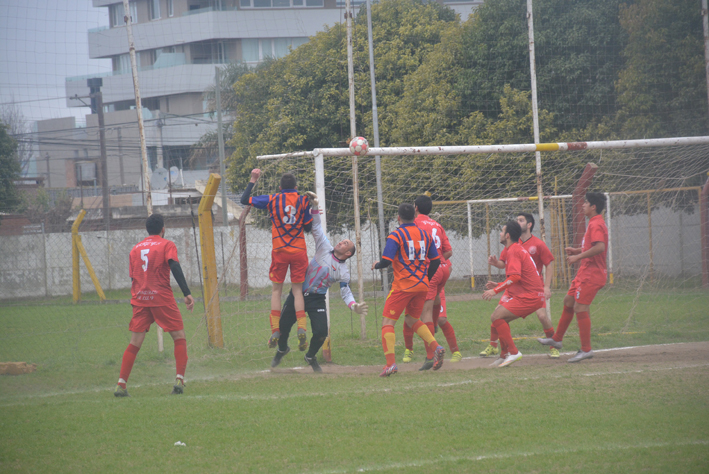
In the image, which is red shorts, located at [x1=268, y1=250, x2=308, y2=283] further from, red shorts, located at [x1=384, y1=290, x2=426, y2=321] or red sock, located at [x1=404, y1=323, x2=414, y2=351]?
red sock, located at [x1=404, y1=323, x2=414, y2=351]

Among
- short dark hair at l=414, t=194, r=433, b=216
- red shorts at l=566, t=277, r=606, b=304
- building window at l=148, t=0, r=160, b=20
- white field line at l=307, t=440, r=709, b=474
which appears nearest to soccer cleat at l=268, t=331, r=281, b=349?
short dark hair at l=414, t=194, r=433, b=216

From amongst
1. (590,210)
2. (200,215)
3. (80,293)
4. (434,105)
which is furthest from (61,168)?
(590,210)

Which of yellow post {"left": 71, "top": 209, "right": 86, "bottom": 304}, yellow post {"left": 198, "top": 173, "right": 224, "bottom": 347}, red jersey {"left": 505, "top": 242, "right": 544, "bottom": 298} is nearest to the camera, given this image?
red jersey {"left": 505, "top": 242, "right": 544, "bottom": 298}

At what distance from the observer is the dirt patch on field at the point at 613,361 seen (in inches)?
296

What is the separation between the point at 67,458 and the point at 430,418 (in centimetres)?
296

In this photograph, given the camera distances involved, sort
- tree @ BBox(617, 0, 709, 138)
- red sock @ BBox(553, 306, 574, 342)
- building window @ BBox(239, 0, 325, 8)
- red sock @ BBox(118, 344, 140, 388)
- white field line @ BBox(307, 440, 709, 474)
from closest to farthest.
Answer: white field line @ BBox(307, 440, 709, 474) → red sock @ BBox(118, 344, 140, 388) → red sock @ BBox(553, 306, 574, 342) → tree @ BBox(617, 0, 709, 138) → building window @ BBox(239, 0, 325, 8)

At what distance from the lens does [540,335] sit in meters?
10.4

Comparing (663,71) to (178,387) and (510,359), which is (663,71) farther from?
(178,387)

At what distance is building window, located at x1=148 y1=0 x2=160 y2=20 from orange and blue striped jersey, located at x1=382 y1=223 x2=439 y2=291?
44.4 meters

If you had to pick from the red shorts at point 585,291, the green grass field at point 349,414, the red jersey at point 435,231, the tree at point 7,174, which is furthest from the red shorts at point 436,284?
the tree at point 7,174

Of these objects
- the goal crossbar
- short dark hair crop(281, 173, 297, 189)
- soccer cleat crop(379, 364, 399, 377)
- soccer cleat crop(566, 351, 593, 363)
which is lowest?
soccer cleat crop(566, 351, 593, 363)

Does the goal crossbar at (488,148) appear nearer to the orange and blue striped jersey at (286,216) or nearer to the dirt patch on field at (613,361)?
the orange and blue striped jersey at (286,216)

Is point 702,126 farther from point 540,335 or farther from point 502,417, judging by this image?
point 502,417

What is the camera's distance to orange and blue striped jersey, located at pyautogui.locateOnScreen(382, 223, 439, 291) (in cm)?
714
